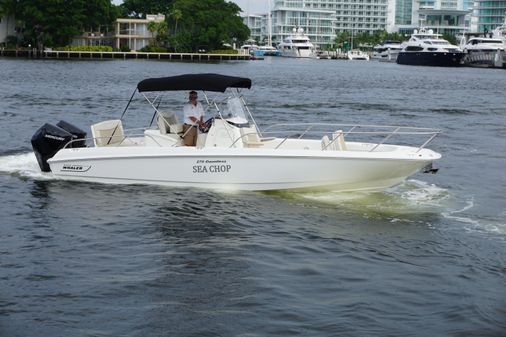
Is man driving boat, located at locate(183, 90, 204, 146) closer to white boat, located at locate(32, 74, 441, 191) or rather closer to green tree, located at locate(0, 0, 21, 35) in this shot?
white boat, located at locate(32, 74, 441, 191)

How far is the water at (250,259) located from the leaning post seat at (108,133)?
46.0 inches

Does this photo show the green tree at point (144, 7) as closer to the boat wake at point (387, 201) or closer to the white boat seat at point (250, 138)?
the white boat seat at point (250, 138)

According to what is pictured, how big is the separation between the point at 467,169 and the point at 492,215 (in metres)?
6.07

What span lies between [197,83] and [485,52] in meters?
125

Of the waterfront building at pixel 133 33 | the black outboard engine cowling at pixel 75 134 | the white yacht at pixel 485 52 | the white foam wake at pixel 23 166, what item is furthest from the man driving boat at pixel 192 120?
the waterfront building at pixel 133 33

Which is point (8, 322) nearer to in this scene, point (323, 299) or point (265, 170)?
point (323, 299)

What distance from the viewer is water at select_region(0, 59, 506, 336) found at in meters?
10.3

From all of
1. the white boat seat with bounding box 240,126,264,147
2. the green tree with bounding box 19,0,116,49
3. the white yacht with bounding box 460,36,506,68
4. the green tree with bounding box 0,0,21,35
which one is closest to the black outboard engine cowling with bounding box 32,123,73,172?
the white boat seat with bounding box 240,126,264,147

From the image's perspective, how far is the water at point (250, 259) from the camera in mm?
10320

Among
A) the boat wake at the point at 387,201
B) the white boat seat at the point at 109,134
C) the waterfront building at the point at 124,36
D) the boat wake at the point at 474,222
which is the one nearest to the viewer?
the boat wake at the point at 474,222

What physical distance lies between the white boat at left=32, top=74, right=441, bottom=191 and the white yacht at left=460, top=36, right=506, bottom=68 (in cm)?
12260

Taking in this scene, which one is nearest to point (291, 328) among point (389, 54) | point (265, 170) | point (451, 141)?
point (265, 170)

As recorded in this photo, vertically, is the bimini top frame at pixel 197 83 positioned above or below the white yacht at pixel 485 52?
below

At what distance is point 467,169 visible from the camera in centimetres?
2211
